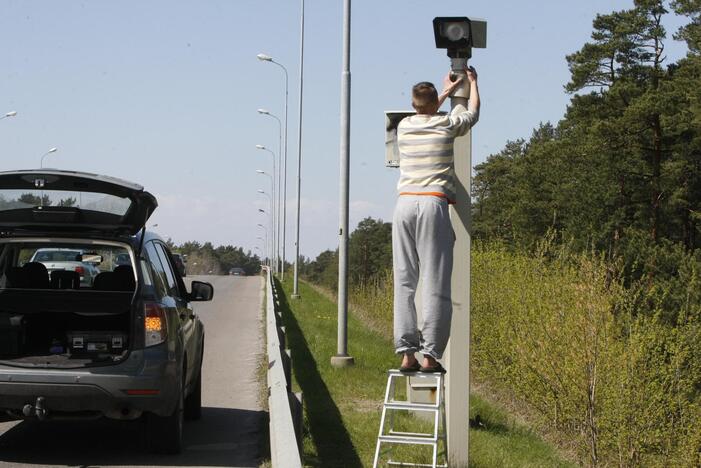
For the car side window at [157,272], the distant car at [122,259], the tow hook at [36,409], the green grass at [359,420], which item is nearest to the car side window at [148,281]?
the car side window at [157,272]

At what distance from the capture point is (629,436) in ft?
47.1

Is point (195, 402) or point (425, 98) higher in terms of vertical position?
point (425, 98)

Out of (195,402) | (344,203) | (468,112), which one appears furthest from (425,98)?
(344,203)

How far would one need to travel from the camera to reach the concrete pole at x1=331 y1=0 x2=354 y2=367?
52.6 feet

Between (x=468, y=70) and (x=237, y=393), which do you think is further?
A: (x=237, y=393)

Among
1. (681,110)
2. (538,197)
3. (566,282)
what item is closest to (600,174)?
(681,110)

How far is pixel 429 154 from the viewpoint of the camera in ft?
22.4

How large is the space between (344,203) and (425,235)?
34.4 feet

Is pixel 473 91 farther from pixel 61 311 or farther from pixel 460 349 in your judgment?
pixel 61 311

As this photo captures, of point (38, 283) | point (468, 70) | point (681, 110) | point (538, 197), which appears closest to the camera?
point (468, 70)

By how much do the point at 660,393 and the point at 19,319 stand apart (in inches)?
359

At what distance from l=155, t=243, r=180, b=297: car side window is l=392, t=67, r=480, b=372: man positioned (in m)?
3.30

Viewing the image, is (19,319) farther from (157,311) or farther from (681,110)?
(681,110)

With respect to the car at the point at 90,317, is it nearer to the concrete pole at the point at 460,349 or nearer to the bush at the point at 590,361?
the concrete pole at the point at 460,349
